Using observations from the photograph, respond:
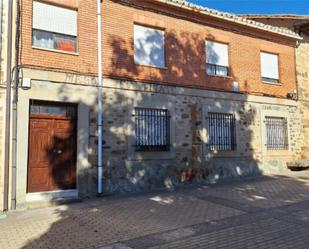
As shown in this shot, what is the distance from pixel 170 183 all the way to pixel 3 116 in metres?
5.25

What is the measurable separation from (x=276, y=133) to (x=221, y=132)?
3062 millimetres

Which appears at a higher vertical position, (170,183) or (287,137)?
(287,137)

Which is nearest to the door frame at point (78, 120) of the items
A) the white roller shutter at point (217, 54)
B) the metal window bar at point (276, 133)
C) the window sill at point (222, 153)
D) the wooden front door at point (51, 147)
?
the wooden front door at point (51, 147)

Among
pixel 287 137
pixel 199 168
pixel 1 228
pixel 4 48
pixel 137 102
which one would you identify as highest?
pixel 4 48

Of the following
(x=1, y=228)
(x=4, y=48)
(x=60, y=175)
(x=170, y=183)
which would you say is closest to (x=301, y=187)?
(x=170, y=183)

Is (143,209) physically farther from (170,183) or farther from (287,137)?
(287,137)

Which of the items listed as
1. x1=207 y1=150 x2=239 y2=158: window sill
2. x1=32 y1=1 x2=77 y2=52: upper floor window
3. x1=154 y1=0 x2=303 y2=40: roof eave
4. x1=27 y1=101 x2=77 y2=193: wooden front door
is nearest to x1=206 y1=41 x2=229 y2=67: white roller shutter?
x1=154 y1=0 x2=303 y2=40: roof eave

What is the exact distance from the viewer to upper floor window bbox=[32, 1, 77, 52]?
874cm

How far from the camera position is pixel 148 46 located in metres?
10.6

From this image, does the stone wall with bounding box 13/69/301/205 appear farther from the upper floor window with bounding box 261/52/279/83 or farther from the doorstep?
the upper floor window with bounding box 261/52/279/83

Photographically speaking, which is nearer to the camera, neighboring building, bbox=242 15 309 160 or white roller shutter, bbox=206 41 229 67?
white roller shutter, bbox=206 41 229 67

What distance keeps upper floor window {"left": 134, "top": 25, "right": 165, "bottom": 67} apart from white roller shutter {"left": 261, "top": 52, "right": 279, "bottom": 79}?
16.1 feet

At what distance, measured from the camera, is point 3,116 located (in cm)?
794

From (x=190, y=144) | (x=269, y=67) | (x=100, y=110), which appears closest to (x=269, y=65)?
(x=269, y=67)
